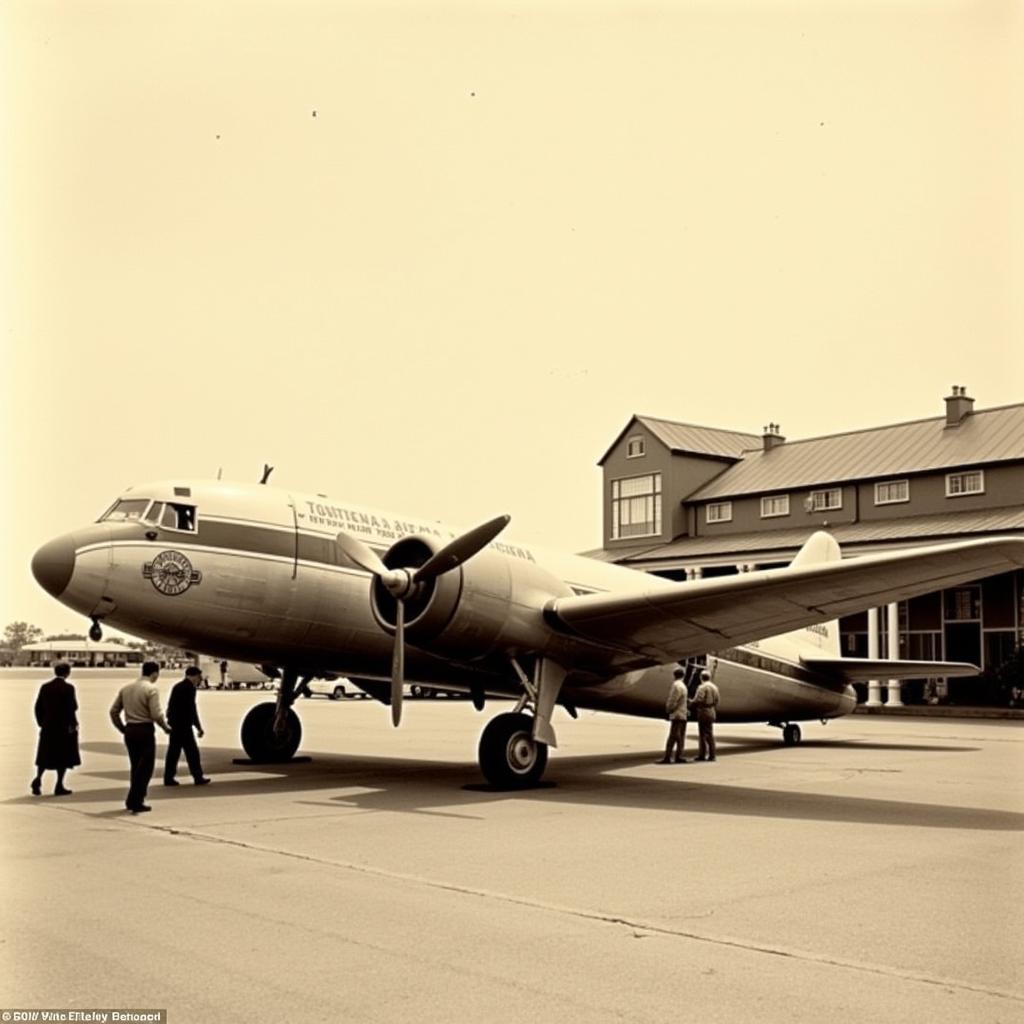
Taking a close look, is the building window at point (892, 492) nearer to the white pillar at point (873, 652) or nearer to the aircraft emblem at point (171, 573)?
the white pillar at point (873, 652)

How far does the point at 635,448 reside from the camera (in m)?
53.9

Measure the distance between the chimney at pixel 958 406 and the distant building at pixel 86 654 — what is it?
107963mm

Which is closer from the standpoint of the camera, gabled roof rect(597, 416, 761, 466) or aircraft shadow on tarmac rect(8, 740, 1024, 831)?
aircraft shadow on tarmac rect(8, 740, 1024, 831)

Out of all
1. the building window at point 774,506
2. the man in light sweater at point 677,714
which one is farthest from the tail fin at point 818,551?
the building window at point 774,506

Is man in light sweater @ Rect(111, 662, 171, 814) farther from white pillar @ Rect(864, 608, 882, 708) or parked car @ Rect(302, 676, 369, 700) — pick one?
parked car @ Rect(302, 676, 369, 700)

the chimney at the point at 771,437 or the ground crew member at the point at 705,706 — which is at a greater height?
the chimney at the point at 771,437

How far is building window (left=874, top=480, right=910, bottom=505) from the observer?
43594 millimetres

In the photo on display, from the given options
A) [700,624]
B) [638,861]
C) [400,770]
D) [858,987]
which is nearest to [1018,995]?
[858,987]

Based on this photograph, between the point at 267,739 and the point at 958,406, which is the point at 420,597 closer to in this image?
the point at 267,739

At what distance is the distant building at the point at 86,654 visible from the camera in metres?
136

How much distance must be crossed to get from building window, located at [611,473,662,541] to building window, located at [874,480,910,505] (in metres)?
10.5

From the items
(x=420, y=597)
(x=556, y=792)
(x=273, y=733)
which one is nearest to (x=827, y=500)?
(x=273, y=733)

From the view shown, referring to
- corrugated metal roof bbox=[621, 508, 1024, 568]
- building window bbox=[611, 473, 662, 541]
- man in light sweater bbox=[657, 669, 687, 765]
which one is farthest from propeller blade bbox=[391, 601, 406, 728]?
building window bbox=[611, 473, 662, 541]

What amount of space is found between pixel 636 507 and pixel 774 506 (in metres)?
7.28
